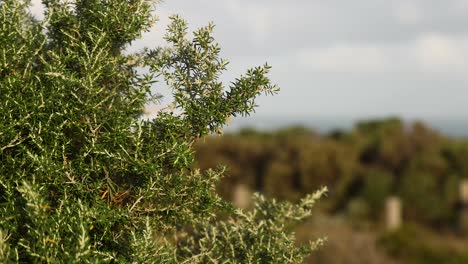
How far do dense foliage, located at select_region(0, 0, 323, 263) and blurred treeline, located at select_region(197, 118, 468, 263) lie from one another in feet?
76.2

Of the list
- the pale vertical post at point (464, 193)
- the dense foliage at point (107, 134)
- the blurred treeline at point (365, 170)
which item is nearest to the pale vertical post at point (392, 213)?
the blurred treeline at point (365, 170)

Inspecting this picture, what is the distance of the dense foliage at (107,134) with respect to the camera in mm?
3645

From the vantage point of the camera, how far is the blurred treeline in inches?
1153

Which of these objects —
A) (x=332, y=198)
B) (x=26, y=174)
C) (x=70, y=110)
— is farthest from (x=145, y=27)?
(x=332, y=198)

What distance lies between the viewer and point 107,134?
3752 millimetres

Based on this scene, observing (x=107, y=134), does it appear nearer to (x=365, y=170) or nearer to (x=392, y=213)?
(x=392, y=213)

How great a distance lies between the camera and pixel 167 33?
4.11 m

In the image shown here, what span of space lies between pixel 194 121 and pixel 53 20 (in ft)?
3.85

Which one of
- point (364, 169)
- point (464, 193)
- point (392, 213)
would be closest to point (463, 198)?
point (464, 193)

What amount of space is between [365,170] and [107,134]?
28.6 m

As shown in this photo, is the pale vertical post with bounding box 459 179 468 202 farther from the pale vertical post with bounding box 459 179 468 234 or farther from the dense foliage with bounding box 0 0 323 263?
the dense foliage with bounding box 0 0 323 263

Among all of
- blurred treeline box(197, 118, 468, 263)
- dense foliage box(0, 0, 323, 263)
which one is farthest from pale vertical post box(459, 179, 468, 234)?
dense foliage box(0, 0, 323, 263)

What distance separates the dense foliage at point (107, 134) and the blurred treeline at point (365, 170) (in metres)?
23.2

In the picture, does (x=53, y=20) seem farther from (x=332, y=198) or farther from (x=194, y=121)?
(x=332, y=198)
